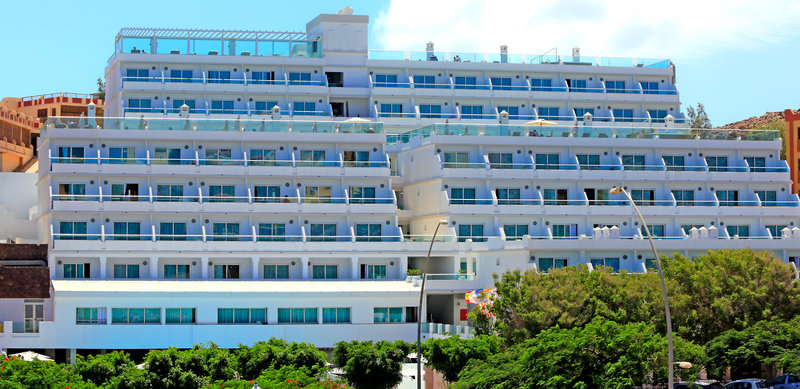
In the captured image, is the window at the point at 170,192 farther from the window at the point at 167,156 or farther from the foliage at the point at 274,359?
the foliage at the point at 274,359

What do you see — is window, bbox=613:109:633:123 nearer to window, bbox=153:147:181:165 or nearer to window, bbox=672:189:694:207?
window, bbox=672:189:694:207

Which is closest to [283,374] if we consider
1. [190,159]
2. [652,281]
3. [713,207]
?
[652,281]

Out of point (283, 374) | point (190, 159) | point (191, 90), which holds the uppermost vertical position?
point (191, 90)

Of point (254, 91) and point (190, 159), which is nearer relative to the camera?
point (190, 159)

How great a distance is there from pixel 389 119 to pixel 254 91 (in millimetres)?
11804

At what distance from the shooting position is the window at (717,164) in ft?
349

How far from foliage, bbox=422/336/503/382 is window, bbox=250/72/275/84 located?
46.0 m

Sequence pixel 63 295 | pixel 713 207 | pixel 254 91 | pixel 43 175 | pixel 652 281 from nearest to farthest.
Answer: pixel 652 281 → pixel 63 295 → pixel 43 175 → pixel 713 207 → pixel 254 91

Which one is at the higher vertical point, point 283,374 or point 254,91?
point 254,91

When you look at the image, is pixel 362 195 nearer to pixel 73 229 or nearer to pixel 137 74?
pixel 73 229

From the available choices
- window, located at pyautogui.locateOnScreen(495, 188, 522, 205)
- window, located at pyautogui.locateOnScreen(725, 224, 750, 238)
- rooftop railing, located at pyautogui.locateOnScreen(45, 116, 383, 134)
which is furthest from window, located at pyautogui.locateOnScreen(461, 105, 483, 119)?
window, located at pyautogui.locateOnScreen(725, 224, 750, 238)

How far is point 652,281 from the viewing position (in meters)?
76.2

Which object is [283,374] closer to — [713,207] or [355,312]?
[355,312]

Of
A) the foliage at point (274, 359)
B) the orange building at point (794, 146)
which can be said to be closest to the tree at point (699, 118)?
the orange building at point (794, 146)
